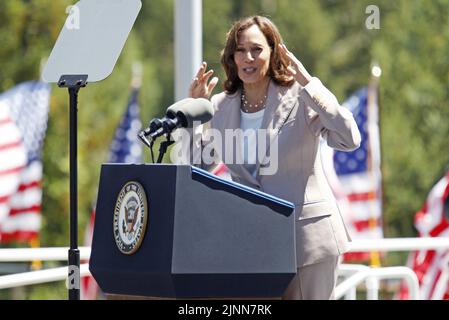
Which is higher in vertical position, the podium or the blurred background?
the blurred background

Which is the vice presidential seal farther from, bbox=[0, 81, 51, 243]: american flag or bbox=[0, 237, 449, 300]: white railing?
bbox=[0, 81, 51, 243]: american flag

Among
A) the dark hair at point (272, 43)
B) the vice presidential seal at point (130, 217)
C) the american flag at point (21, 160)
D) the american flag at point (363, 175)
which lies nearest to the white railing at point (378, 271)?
the dark hair at point (272, 43)

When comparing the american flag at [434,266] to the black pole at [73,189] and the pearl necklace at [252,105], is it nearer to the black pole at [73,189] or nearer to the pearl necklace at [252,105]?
the pearl necklace at [252,105]

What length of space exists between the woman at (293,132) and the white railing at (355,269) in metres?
1.11

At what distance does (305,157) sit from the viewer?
471 centimetres

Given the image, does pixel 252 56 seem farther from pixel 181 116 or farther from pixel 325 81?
pixel 325 81

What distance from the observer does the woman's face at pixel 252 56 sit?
4750 mm

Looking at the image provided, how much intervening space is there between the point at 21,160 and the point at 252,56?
8818 millimetres

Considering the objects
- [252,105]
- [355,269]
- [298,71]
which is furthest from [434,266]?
[298,71]

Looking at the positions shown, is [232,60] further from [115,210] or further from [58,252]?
[58,252]

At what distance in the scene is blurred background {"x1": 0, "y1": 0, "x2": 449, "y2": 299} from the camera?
77.7 ft

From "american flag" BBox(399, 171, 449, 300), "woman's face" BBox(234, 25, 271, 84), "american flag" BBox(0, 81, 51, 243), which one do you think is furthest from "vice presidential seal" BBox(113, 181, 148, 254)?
"american flag" BBox(0, 81, 51, 243)

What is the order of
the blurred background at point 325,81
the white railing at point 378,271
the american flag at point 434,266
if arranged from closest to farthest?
the white railing at point 378,271, the american flag at point 434,266, the blurred background at point 325,81
